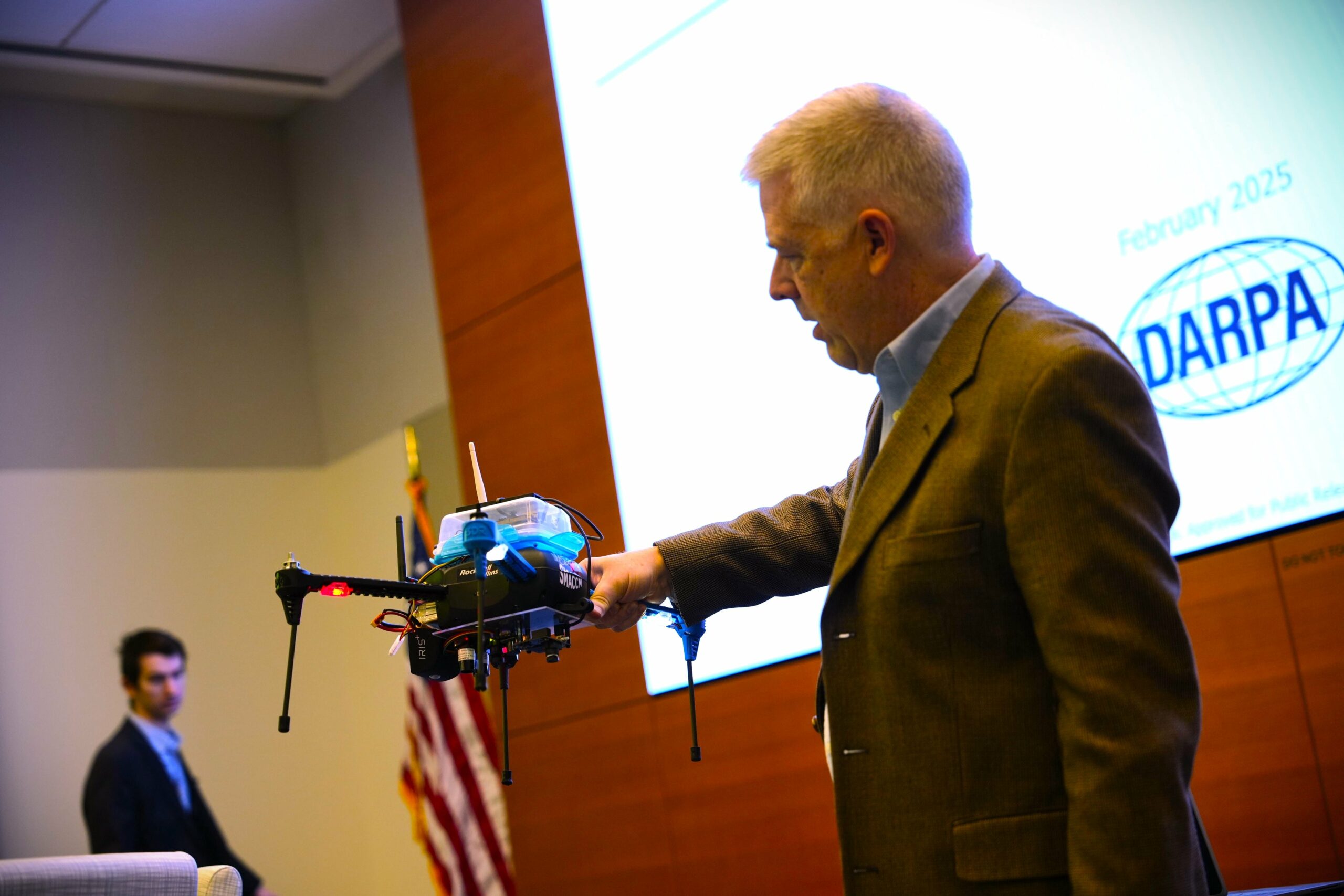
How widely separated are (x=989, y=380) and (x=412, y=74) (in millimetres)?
3834

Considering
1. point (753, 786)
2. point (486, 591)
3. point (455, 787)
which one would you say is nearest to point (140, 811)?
point (455, 787)

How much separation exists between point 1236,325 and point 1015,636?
53.3 inches

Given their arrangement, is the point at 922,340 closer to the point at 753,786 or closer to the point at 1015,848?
the point at 1015,848

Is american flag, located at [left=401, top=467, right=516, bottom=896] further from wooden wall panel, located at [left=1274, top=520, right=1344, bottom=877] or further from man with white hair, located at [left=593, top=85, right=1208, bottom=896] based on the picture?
man with white hair, located at [left=593, top=85, right=1208, bottom=896]

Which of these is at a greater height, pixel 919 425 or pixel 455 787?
pixel 919 425

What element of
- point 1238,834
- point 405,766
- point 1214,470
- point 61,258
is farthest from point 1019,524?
point 61,258

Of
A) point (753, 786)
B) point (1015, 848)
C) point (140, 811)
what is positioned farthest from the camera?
point (140, 811)

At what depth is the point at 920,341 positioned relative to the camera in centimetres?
156

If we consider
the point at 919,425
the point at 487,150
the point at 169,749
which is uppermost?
the point at 487,150

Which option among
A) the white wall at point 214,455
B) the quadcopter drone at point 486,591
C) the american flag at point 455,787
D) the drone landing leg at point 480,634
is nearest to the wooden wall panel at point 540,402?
the american flag at point 455,787

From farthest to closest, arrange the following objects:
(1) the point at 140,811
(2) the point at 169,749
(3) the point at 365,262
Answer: (3) the point at 365,262, (2) the point at 169,749, (1) the point at 140,811

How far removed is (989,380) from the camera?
1426 millimetres

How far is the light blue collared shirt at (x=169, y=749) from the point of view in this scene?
498 cm

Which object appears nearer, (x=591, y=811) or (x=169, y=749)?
(x=591, y=811)
